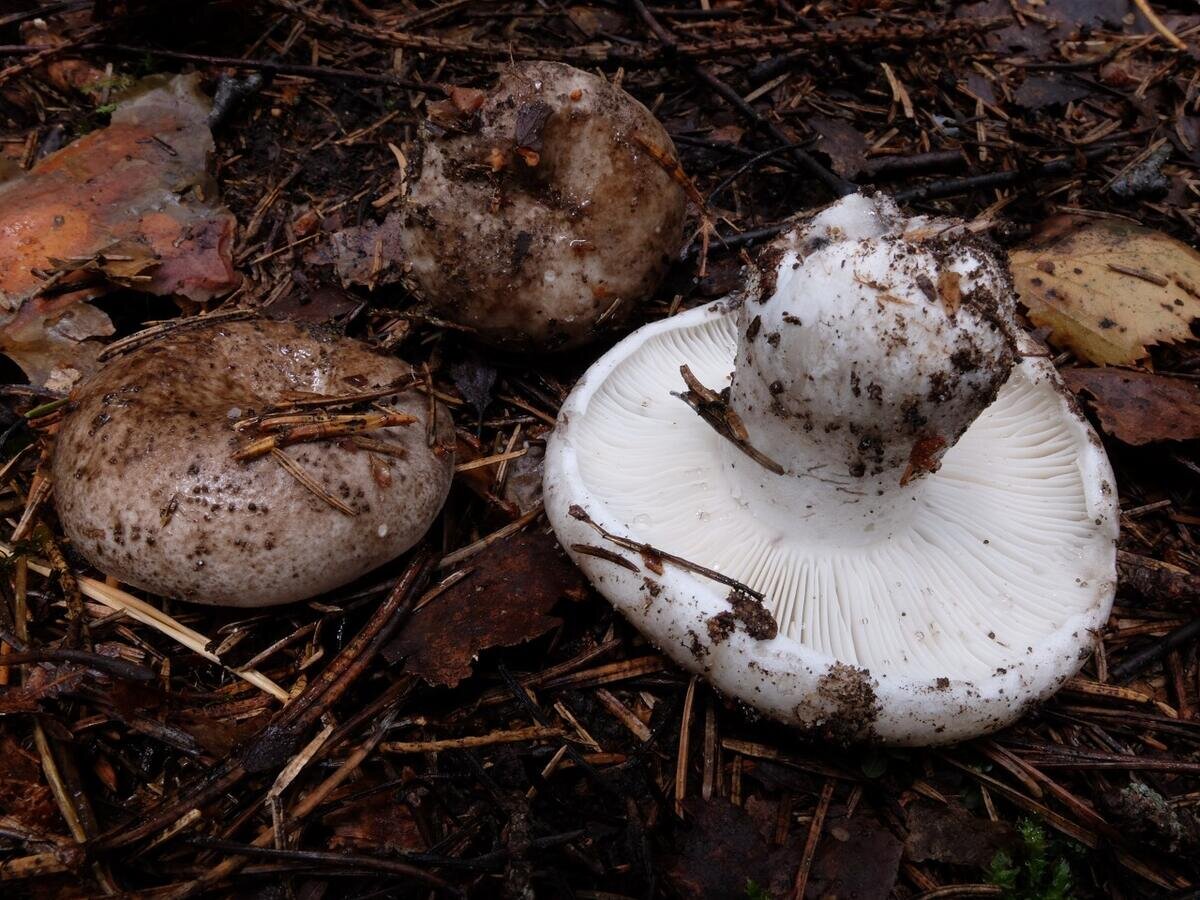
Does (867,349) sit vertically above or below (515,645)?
above

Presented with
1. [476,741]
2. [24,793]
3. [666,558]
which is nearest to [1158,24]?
[666,558]

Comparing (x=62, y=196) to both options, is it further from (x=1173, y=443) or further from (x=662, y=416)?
(x=1173, y=443)

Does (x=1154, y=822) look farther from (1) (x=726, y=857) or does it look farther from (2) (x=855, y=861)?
(1) (x=726, y=857)

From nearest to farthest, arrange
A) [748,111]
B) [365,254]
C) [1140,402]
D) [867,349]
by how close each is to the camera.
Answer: [867,349]
[1140,402]
[365,254]
[748,111]

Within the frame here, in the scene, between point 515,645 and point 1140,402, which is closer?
point 515,645

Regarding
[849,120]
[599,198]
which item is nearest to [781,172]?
[849,120]

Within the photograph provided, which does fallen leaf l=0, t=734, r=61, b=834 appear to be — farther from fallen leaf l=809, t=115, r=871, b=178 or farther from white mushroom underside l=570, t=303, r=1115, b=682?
fallen leaf l=809, t=115, r=871, b=178
